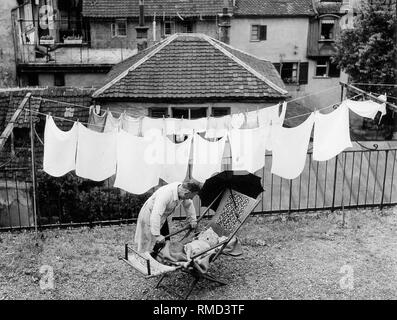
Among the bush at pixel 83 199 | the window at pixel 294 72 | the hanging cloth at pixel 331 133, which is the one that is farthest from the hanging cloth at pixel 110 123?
the window at pixel 294 72

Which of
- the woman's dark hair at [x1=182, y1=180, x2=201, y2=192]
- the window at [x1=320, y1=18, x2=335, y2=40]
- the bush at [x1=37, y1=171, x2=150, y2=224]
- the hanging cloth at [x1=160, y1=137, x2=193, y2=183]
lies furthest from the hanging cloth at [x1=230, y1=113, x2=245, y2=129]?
the window at [x1=320, y1=18, x2=335, y2=40]

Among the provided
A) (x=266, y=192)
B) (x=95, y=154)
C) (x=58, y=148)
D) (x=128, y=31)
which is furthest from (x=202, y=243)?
(x=128, y=31)

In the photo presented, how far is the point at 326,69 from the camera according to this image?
30.6m

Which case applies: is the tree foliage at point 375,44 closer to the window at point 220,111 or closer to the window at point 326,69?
the window at point 326,69

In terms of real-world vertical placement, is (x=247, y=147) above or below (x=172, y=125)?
below

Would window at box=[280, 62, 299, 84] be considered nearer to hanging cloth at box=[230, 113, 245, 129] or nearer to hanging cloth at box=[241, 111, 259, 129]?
hanging cloth at box=[241, 111, 259, 129]

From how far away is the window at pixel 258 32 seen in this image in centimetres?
2903

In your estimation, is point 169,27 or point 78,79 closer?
point 78,79

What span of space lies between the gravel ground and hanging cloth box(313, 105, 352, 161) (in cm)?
140

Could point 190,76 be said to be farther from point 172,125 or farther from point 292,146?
point 292,146

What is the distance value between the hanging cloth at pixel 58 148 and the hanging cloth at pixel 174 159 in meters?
1.61

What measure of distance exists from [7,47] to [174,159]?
16.8 m

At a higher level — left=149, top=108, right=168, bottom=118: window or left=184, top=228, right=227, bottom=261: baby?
left=149, top=108, right=168, bottom=118: window

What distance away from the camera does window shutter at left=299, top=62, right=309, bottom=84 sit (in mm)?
30234
